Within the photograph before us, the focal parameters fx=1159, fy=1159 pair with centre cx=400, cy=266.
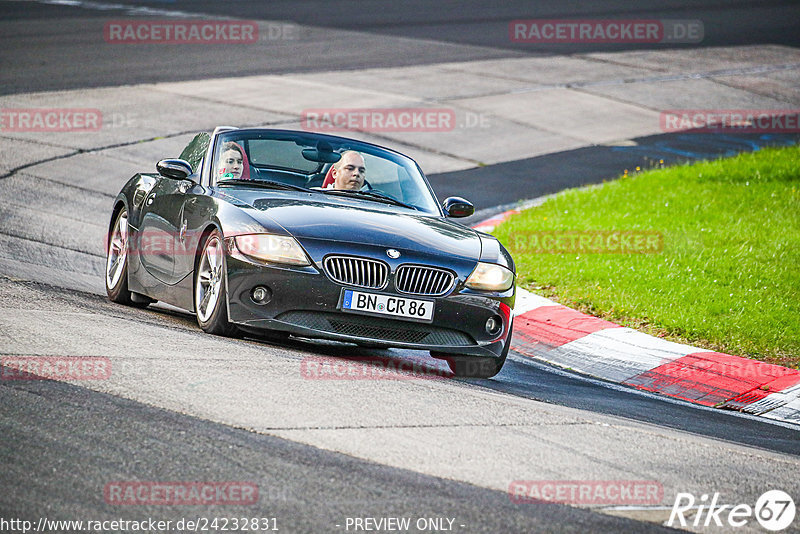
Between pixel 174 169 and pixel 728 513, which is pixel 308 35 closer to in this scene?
pixel 174 169

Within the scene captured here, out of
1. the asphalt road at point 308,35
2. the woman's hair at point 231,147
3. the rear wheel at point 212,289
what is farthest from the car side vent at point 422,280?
the asphalt road at point 308,35

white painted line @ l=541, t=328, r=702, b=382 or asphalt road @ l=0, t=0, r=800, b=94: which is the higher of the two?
asphalt road @ l=0, t=0, r=800, b=94

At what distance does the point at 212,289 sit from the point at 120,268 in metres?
1.95

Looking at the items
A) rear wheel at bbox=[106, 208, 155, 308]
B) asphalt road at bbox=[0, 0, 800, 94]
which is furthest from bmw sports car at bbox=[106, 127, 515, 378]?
asphalt road at bbox=[0, 0, 800, 94]

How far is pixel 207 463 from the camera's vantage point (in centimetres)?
450

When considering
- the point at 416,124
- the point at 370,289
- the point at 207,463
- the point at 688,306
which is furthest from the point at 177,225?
the point at 416,124

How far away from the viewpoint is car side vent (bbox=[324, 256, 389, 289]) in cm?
684

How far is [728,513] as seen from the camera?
15.5 ft

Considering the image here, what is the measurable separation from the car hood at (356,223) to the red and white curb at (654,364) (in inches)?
67.5

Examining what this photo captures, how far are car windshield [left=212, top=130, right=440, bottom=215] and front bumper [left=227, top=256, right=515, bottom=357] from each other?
131 cm

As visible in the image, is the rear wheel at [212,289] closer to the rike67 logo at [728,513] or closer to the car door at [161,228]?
the car door at [161,228]

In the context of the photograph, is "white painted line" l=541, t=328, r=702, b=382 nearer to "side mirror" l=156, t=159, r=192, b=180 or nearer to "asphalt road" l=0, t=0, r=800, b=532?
Answer: "asphalt road" l=0, t=0, r=800, b=532

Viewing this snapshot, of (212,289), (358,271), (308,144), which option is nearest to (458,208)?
(308,144)

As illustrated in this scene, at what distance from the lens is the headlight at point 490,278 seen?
23.5 ft
